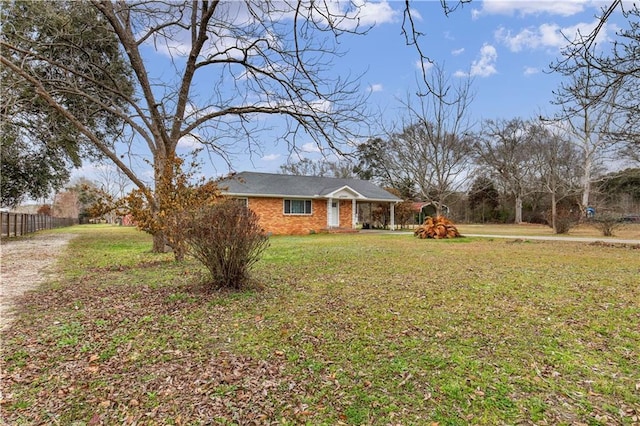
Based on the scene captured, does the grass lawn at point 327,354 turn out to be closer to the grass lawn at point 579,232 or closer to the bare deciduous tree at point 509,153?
the grass lawn at point 579,232

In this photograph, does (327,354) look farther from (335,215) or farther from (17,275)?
(335,215)

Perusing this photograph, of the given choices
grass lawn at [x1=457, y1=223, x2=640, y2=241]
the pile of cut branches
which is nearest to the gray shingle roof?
grass lawn at [x1=457, y1=223, x2=640, y2=241]

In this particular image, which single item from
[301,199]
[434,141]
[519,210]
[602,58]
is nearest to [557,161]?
[519,210]

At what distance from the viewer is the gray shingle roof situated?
20.2m

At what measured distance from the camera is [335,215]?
23.5m

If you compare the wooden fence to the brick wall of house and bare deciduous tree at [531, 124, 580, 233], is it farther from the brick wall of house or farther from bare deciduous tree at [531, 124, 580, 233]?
bare deciduous tree at [531, 124, 580, 233]

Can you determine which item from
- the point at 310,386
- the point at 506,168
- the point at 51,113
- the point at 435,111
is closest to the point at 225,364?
the point at 310,386

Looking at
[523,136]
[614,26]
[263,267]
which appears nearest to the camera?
[614,26]

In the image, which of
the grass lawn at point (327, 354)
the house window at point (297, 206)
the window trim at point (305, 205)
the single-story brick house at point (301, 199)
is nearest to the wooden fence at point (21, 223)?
the single-story brick house at point (301, 199)

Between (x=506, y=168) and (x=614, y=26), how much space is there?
33.9 metres

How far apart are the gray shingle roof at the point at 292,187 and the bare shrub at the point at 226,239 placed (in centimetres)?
1373

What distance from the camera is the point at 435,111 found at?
19.9 metres

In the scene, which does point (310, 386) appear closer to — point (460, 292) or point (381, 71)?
point (460, 292)

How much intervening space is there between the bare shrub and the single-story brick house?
14115mm
